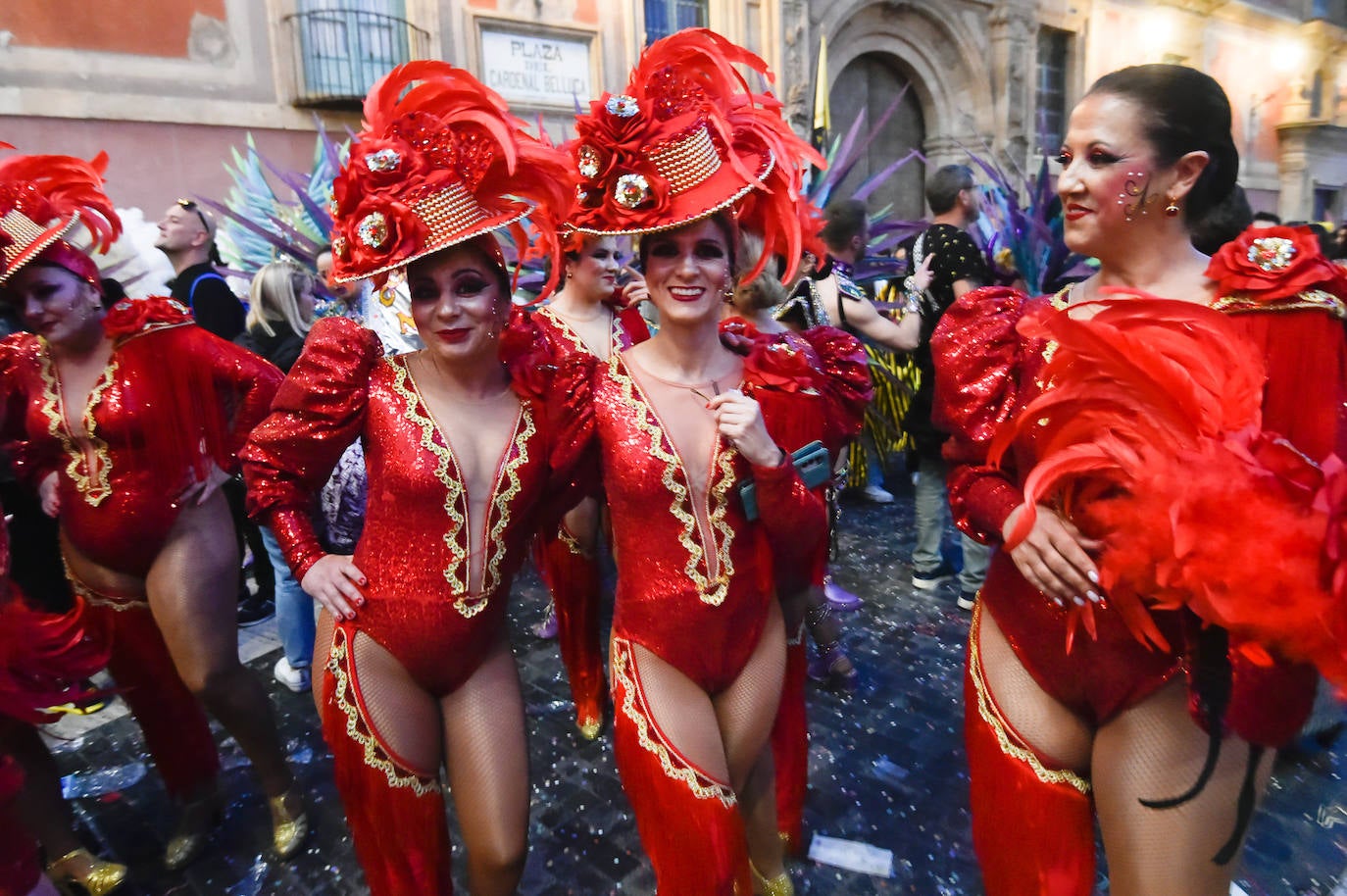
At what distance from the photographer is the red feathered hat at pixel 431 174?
70.1 inches

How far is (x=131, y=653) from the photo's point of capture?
269cm

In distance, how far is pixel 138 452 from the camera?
2.58 meters

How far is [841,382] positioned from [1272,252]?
907 mm

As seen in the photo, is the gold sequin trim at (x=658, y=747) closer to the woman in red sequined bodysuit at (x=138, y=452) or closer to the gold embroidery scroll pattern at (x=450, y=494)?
the gold embroidery scroll pattern at (x=450, y=494)

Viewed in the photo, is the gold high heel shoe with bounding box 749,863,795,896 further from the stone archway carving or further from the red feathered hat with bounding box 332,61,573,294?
the stone archway carving

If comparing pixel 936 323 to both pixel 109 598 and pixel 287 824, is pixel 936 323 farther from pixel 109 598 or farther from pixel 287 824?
pixel 109 598

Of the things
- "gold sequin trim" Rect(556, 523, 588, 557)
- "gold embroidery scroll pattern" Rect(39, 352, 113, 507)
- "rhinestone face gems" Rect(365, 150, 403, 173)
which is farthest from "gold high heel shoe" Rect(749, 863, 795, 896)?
"gold embroidery scroll pattern" Rect(39, 352, 113, 507)

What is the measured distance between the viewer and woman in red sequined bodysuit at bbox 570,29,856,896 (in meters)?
1.77

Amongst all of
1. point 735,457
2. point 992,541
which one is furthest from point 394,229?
point 992,541

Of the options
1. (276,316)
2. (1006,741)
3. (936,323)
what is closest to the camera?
(1006,741)

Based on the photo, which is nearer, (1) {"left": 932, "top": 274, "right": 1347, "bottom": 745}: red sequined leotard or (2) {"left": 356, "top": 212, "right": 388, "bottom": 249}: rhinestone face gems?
(1) {"left": 932, "top": 274, "right": 1347, "bottom": 745}: red sequined leotard

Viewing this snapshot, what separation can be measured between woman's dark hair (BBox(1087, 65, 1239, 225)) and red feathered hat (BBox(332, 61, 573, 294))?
4.02ft

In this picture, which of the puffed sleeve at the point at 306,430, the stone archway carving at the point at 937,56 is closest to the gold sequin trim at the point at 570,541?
the puffed sleeve at the point at 306,430

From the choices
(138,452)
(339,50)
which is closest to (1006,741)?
(138,452)
